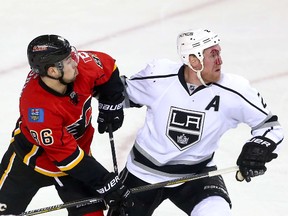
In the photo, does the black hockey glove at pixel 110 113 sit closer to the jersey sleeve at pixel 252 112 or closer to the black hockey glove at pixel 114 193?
the black hockey glove at pixel 114 193

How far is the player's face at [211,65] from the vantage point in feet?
11.2

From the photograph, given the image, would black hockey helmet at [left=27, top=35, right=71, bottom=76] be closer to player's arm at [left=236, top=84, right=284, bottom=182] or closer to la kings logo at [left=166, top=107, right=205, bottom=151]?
la kings logo at [left=166, top=107, right=205, bottom=151]

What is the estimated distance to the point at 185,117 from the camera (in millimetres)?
3479

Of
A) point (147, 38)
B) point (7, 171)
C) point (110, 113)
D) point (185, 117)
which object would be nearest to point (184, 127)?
point (185, 117)

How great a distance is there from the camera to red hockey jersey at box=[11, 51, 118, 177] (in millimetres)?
3273

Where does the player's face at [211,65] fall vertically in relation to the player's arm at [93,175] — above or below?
above

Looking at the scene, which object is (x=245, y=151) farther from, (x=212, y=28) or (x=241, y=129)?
(x=212, y=28)

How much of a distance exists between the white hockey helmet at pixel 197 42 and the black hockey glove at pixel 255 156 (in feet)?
1.31

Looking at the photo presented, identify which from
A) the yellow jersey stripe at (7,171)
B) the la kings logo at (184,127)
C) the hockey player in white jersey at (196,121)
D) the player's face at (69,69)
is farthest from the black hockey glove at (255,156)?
the yellow jersey stripe at (7,171)

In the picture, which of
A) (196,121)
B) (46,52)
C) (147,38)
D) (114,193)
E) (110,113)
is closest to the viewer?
(46,52)

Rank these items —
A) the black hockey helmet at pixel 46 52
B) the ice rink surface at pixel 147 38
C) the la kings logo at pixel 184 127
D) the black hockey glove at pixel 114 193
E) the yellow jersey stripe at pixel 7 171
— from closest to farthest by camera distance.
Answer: the black hockey helmet at pixel 46 52 < the black hockey glove at pixel 114 193 < the la kings logo at pixel 184 127 < the yellow jersey stripe at pixel 7 171 < the ice rink surface at pixel 147 38

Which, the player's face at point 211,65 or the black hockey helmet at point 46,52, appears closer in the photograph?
the black hockey helmet at point 46,52

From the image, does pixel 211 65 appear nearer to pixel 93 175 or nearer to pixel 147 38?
pixel 93 175

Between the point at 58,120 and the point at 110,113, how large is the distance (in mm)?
446
